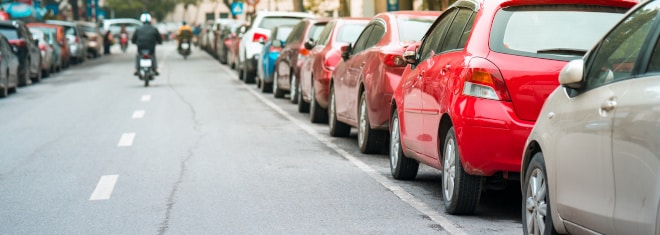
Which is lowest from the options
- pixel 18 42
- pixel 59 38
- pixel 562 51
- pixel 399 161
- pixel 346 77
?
pixel 59 38

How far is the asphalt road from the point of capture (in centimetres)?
825

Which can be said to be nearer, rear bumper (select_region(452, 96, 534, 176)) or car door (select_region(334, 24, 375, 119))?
rear bumper (select_region(452, 96, 534, 176))

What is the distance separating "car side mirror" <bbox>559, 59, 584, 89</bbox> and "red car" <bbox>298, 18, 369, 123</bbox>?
400 inches

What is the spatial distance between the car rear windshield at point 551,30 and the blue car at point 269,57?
51.1 feet

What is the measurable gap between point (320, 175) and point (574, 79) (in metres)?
5.23

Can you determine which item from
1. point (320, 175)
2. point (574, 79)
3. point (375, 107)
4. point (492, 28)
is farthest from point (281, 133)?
point (574, 79)

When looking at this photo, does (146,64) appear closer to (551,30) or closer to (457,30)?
(457,30)

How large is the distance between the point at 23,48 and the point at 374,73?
1785cm

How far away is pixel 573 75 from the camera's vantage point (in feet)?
19.5

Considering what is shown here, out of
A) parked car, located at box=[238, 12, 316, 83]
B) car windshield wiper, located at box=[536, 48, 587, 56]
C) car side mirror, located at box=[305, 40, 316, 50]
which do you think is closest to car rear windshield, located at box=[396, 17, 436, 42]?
car windshield wiper, located at box=[536, 48, 587, 56]

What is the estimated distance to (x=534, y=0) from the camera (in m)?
8.41

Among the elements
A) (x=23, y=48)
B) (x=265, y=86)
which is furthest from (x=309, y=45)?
(x=23, y=48)

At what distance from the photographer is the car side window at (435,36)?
9562mm

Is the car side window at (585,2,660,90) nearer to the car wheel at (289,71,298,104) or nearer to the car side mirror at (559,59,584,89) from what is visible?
the car side mirror at (559,59,584,89)
